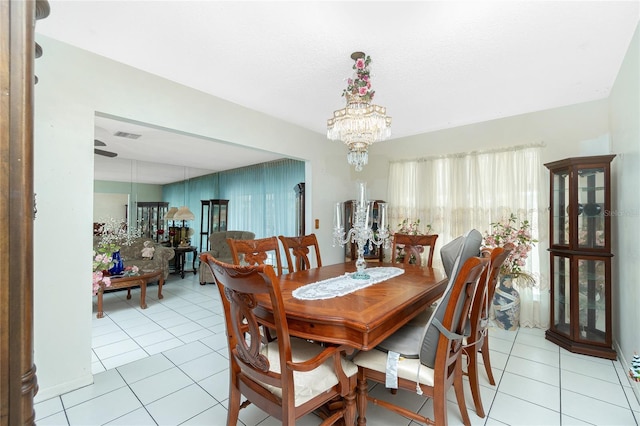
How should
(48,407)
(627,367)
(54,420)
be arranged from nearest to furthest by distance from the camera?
(54,420)
(48,407)
(627,367)

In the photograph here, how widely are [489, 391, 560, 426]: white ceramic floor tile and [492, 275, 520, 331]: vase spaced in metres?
1.44

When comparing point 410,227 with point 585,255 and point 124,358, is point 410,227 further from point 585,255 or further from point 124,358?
point 124,358

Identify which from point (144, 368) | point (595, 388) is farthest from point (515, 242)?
point (144, 368)

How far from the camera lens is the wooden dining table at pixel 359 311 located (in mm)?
1281

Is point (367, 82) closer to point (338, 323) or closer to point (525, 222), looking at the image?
point (338, 323)

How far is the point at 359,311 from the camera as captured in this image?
1396 mm

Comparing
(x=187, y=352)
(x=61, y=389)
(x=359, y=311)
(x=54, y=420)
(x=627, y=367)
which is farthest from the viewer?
(x=187, y=352)

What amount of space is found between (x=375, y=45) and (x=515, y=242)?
102 inches

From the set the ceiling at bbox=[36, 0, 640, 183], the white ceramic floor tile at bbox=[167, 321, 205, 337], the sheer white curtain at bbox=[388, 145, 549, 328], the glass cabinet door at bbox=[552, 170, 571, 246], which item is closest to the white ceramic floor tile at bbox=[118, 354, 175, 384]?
the white ceramic floor tile at bbox=[167, 321, 205, 337]

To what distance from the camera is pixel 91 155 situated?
2.15 m

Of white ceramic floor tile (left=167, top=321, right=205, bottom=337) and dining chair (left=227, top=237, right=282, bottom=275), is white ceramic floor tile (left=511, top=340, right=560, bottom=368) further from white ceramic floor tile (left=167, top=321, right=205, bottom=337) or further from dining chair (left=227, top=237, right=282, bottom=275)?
white ceramic floor tile (left=167, top=321, right=205, bottom=337)

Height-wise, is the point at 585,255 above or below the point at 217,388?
above

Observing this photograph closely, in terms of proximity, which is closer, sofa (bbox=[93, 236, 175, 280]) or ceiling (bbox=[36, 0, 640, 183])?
ceiling (bbox=[36, 0, 640, 183])

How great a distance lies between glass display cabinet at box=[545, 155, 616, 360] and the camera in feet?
8.43
